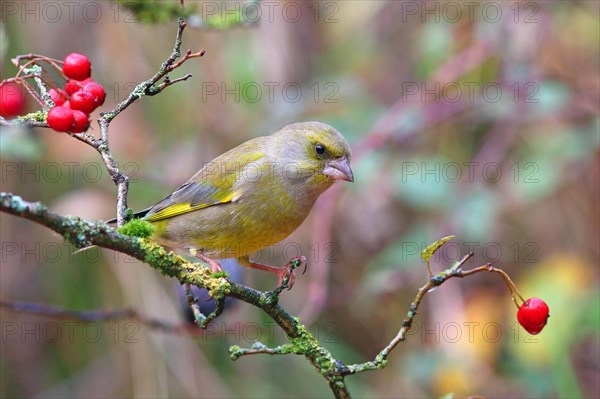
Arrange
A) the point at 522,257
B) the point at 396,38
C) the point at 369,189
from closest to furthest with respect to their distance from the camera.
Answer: the point at 369,189, the point at 522,257, the point at 396,38

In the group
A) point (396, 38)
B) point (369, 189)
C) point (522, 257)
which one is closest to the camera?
point (369, 189)

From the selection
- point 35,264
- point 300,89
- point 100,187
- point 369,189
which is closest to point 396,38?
point 300,89

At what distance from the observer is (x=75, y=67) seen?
7.52 feet

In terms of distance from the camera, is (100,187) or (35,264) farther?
(35,264)

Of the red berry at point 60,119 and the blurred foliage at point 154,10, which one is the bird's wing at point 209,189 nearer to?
the blurred foliage at point 154,10

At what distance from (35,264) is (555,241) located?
13.9 feet

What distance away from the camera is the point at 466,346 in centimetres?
534

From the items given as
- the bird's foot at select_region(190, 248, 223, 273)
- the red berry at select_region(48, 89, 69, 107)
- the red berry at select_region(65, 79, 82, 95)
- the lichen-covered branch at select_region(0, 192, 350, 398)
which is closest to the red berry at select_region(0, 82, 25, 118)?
the red berry at select_region(48, 89, 69, 107)

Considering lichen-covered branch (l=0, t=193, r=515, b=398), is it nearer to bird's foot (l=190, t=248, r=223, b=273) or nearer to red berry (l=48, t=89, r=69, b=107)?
red berry (l=48, t=89, r=69, b=107)

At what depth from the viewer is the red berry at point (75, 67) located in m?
2.29

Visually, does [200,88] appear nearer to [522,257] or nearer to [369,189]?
[369,189]

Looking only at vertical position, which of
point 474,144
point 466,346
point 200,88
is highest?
point 200,88

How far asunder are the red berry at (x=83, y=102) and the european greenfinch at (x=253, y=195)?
1.44m

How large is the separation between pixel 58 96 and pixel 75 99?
0.22 metres
